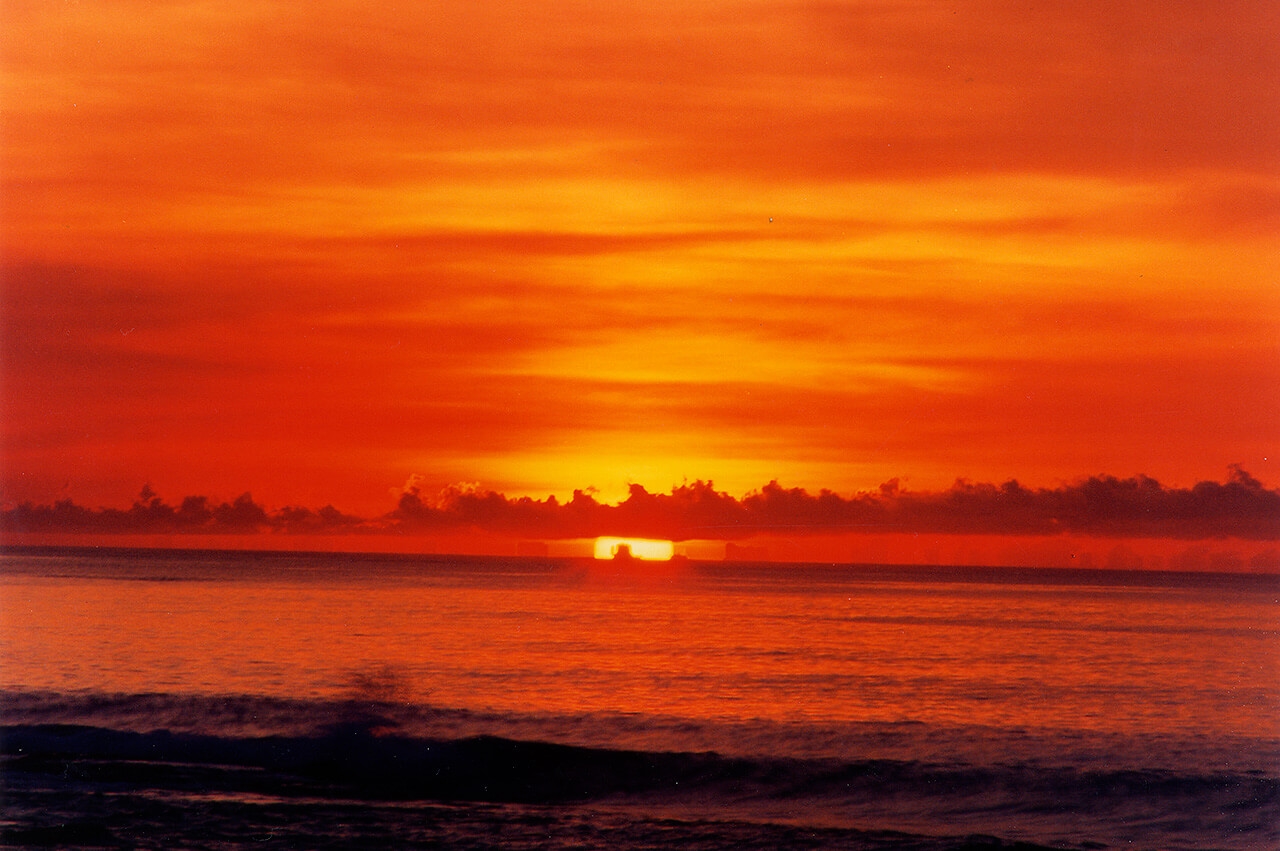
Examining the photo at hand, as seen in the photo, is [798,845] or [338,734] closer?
[798,845]

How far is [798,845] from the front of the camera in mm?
20859

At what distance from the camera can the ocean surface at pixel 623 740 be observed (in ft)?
73.5

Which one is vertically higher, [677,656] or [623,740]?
[623,740]

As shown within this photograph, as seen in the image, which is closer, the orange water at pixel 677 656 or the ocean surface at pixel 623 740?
the ocean surface at pixel 623 740

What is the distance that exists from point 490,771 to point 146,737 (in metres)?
10.3

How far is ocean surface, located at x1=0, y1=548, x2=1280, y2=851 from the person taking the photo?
22.4m

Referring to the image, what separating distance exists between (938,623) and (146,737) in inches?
2602

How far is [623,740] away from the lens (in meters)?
32.4

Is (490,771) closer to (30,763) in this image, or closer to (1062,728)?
(30,763)

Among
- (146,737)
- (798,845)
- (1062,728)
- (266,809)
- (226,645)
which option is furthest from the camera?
(226,645)

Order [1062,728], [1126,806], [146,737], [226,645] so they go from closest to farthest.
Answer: [1126,806]
[146,737]
[1062,728]
[226,645]

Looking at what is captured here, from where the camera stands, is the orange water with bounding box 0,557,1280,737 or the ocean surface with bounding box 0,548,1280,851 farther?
the orange water with bounding box 0,557,1280,737

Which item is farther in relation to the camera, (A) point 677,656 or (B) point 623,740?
(A) point 677,656

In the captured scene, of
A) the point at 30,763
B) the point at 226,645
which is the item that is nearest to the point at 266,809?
the point at 30,763
